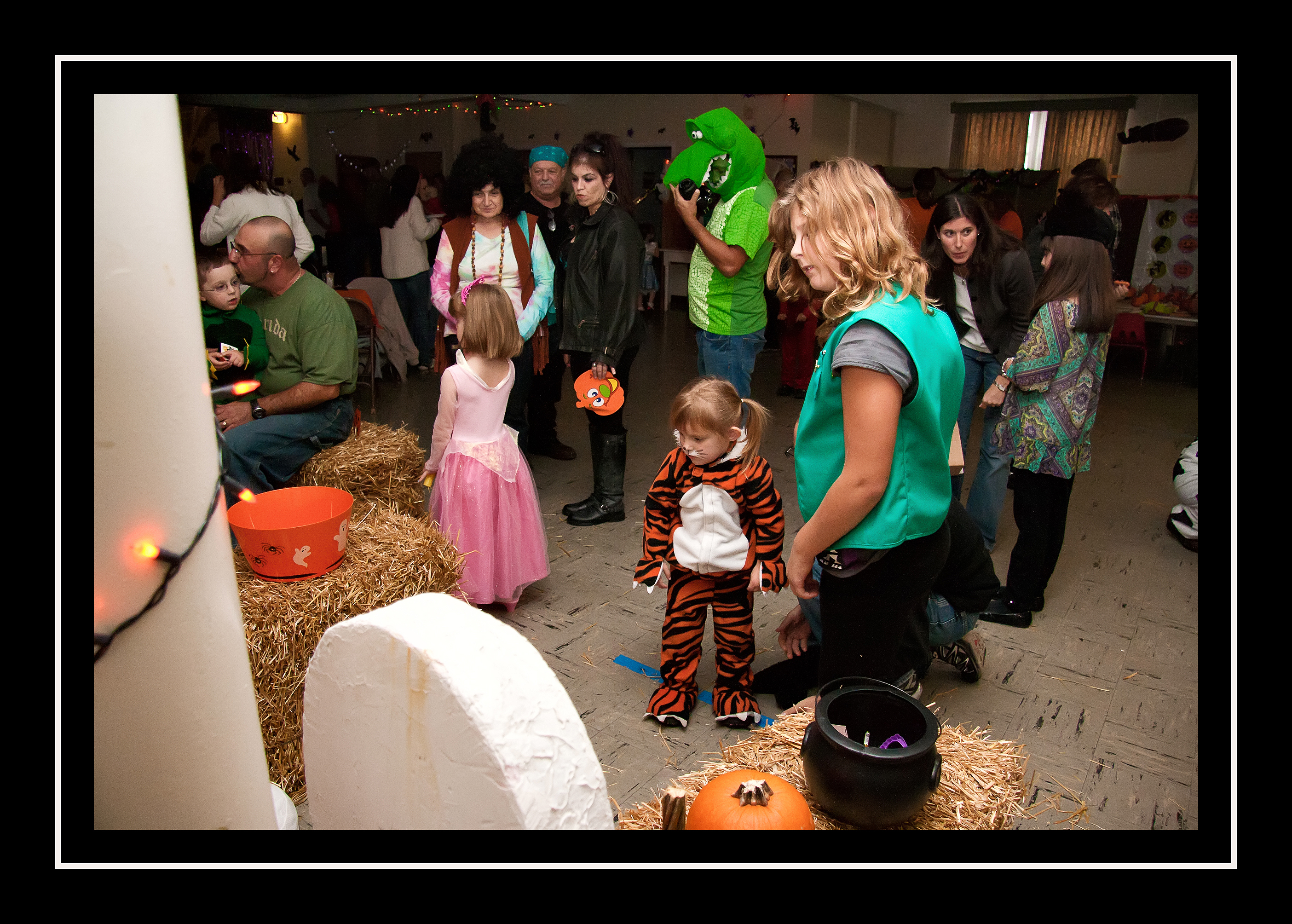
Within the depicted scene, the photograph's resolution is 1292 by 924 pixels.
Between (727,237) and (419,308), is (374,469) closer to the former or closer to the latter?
(727,237)

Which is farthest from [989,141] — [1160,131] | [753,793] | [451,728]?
[451,728]

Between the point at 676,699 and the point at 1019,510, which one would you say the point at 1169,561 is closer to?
the point at 1019,510

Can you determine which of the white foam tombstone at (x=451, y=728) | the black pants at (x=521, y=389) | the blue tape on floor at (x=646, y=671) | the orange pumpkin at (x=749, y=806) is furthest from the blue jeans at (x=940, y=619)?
the black pants at (x=521, y=389)

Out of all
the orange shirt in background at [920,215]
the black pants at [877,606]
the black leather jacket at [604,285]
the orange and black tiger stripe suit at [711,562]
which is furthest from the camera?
the orange shirt in background at [920,215]

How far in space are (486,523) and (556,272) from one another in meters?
2.49

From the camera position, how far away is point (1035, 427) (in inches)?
138

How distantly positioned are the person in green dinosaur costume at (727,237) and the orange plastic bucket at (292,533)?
2122mm

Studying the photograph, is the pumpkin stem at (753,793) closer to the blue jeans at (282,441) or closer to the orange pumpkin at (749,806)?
the orange pumpkin at (749,806)

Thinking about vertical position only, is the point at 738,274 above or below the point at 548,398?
above

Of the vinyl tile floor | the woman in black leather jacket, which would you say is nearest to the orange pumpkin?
the vinyl tile floor

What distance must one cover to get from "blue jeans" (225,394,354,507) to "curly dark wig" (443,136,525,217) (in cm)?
142

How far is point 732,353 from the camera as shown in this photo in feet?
14.4

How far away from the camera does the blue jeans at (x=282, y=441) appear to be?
3.46m

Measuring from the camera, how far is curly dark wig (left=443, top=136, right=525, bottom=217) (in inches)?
177
